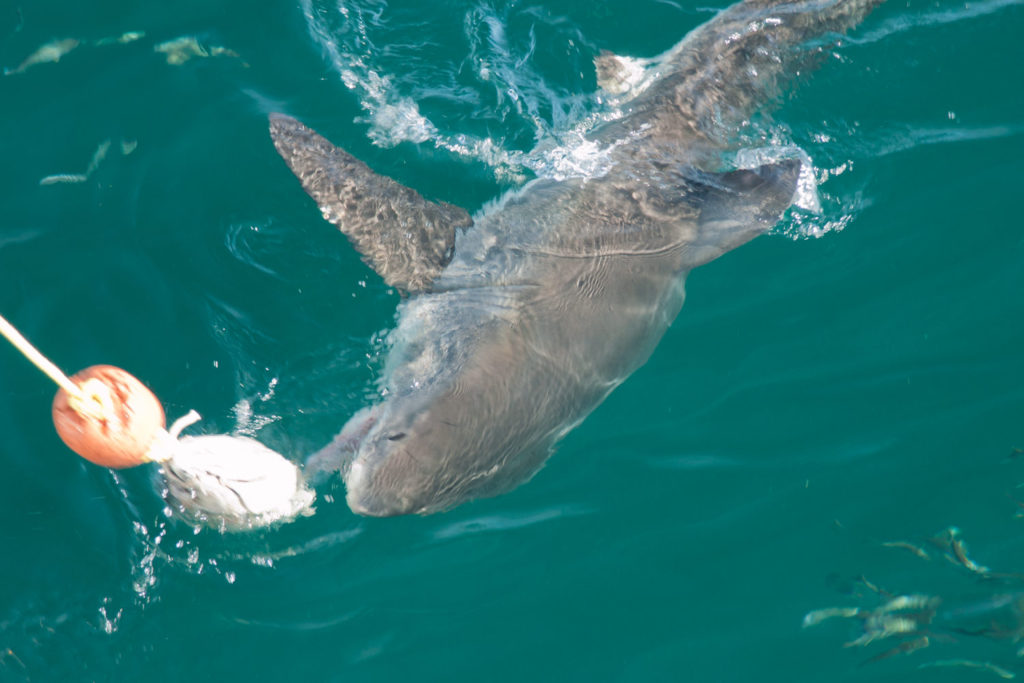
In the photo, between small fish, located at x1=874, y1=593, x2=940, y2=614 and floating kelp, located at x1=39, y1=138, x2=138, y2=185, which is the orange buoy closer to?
floating kelp, located at x1=39, y1=138, x2=138, y2=185

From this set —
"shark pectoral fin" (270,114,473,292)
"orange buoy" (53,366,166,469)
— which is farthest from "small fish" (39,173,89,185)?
"orange buoy" (53,366,166,469)

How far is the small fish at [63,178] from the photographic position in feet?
19.2

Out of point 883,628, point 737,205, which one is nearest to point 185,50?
point 737,205

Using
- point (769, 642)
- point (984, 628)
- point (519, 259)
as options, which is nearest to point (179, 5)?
point (519, 259)

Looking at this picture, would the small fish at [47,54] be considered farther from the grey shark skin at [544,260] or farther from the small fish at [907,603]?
the small fish at [907,603]

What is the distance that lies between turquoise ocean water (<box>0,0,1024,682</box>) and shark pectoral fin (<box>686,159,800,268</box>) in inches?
17.5

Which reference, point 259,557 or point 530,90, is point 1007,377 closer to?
point 530,90

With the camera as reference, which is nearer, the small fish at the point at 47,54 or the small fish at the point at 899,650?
the small fish at the point at 899,650

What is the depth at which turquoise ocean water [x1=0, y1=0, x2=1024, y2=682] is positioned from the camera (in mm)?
4844

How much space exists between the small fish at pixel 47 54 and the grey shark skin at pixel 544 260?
2.09 m

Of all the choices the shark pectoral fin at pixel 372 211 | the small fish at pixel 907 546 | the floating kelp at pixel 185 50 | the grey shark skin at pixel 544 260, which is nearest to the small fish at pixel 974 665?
the small fish at pixel 907 546

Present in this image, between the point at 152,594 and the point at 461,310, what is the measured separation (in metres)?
2.53

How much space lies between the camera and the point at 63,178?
5.87 m

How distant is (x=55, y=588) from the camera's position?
4684mm
